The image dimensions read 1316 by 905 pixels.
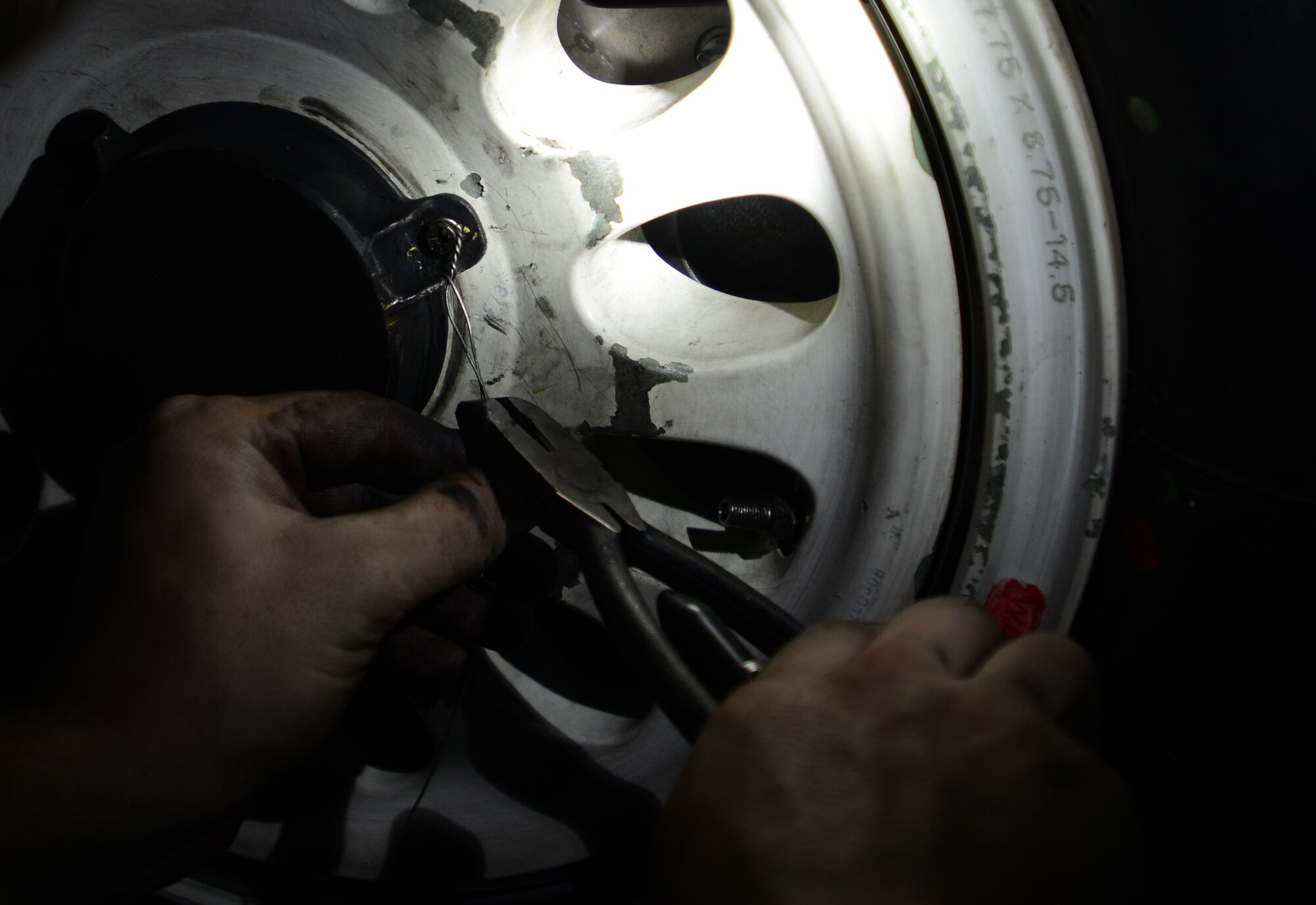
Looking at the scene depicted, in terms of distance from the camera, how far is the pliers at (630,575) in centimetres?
44

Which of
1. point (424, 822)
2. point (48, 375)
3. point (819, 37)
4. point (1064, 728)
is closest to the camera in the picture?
point (1064, 728)

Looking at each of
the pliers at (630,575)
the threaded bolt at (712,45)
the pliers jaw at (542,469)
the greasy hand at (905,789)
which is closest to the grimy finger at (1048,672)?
the greasy hand at (905,789)

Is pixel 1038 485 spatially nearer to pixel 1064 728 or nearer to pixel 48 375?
pixel 1064 728

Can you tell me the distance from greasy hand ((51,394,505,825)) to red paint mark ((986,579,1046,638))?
371mm

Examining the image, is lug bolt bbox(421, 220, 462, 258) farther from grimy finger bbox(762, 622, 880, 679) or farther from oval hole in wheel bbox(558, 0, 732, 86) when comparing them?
grimy finger bbox(762, 622, 880, 679)

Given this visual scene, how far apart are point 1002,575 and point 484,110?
50cm

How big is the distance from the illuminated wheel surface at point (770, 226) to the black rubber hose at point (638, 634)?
168 mm

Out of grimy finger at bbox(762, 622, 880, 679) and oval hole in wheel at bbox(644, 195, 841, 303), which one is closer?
grimy finger at bbox(762, 622, 880, 679)

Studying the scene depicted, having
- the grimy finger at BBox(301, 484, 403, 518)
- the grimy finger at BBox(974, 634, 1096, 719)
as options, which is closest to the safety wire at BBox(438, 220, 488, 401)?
the grimy finger at BBox(301, 484, 403, 518)

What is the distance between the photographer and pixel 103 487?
545 millimetres

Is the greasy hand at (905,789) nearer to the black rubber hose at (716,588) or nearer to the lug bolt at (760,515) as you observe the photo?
the black rubber hose at (716,588)

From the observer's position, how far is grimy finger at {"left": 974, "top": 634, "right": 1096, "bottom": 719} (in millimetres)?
386

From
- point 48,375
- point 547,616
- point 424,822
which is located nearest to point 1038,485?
point 547,616

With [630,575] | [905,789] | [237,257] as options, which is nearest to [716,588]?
[630,575]
